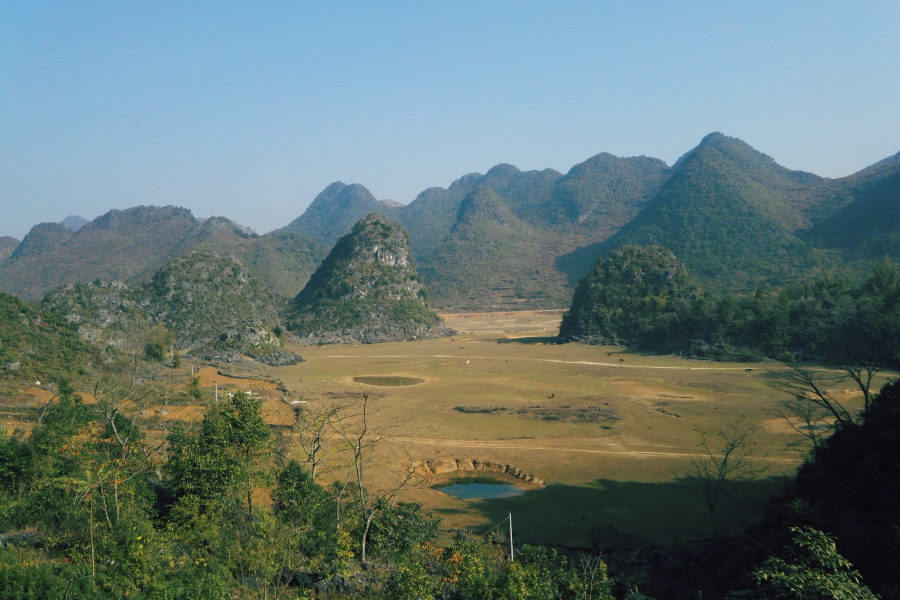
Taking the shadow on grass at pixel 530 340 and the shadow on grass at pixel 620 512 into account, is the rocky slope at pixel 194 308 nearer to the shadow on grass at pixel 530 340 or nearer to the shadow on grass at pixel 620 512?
the shadow on grass at pixel 530 340

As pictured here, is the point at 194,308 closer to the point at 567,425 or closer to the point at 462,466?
the point at 567,425

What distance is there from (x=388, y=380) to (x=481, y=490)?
28395 mm

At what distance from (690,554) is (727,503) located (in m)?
5.58

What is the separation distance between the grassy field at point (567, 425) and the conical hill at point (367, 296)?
28.1 m

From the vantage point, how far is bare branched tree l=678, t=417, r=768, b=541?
19.7 meters

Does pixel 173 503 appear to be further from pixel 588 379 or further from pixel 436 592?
pixel 588 379

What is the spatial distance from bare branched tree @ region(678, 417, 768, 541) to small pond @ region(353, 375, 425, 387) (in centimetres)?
2617

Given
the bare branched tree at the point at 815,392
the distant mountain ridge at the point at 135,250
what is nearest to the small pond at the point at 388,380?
Result: the bare branched tree at the point at 815,392

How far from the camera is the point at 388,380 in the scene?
5025cm

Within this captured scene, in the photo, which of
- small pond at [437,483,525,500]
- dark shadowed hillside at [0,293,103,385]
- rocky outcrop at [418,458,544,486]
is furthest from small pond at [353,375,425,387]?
small pond at [437,483,525,500]

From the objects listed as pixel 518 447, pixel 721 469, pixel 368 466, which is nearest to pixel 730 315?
pixel 518 447

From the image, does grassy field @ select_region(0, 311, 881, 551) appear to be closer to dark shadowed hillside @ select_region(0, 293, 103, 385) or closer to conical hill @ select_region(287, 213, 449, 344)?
dark shadowed hillside @ select_region(0, 293, 103, 385)

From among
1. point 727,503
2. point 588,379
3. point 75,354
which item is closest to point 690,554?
point 727,503

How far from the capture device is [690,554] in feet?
49.8
